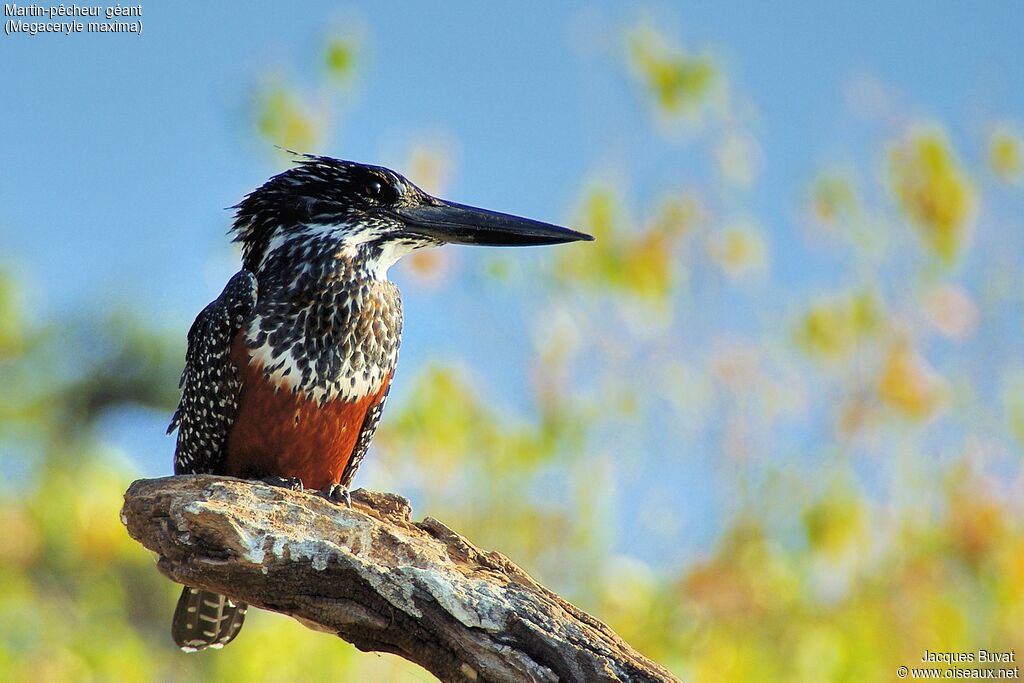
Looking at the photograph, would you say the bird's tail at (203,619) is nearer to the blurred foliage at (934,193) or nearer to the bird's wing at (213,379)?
the bird's wing at (213,379)

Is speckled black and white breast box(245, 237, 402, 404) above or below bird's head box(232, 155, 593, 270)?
below

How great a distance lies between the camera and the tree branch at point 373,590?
3.66m

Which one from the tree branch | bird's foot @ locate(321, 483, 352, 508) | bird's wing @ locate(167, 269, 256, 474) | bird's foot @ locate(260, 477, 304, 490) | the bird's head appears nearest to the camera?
the tree branch

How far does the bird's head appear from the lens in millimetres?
4691

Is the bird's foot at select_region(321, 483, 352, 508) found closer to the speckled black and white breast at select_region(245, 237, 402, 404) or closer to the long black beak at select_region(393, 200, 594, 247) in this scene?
the speckled black and white breast at select_region(245, 237, 402, 404)

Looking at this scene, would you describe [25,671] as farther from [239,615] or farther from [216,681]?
[239,615]

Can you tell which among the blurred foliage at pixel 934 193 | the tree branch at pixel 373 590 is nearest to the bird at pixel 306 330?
the tree branch at pixel 373 590

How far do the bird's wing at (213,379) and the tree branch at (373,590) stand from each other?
0.77 meters

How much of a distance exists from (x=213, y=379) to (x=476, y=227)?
1225 millimetres

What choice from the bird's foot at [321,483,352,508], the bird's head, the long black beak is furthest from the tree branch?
the long black beak

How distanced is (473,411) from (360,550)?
420 cm

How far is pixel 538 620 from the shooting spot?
371 cm

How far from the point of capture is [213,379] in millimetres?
4555

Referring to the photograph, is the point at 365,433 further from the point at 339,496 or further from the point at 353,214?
the point at 353,214
